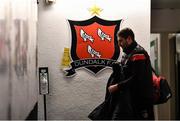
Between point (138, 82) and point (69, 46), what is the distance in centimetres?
180

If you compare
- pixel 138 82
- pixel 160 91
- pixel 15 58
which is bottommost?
pixel 160 91

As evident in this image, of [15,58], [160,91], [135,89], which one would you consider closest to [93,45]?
[160,91]

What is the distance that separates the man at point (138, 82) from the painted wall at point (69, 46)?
1.55 m

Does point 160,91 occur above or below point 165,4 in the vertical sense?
below

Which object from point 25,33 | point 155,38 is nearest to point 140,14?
point 25,33

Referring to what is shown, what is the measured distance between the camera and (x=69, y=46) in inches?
183

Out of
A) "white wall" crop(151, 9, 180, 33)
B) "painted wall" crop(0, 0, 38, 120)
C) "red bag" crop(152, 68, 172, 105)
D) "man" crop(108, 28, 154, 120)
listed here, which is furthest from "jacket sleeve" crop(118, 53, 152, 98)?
"white wall" crop(151, 9, 180, 33)

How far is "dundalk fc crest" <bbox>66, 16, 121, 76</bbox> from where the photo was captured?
182 inches

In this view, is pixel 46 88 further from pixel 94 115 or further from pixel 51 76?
pixel 94 115

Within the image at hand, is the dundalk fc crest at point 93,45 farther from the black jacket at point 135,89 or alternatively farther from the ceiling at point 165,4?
the ceiling at point 165,4

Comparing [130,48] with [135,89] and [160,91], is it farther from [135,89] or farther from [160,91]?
[160,91]

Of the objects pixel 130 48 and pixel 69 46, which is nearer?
pixel 130 48

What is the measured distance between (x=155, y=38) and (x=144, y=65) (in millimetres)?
5591

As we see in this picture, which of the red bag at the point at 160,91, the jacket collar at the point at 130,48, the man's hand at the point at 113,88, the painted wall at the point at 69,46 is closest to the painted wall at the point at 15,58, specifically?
the painted wall at the point at 69,46
